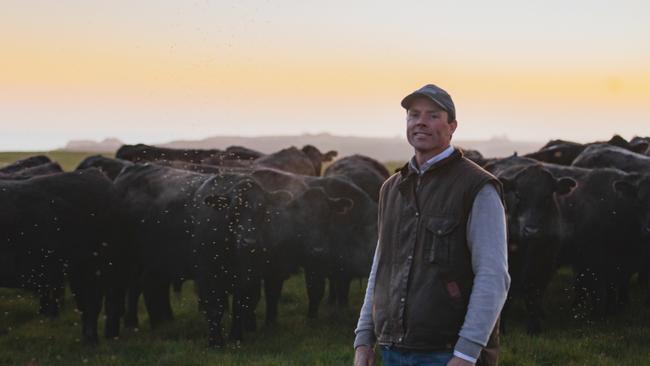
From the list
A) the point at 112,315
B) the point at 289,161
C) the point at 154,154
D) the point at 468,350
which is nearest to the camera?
the point at 468,350

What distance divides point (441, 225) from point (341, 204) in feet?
26.9

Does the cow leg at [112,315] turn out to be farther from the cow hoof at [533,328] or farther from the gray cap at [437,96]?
the gray cap at [437,96]

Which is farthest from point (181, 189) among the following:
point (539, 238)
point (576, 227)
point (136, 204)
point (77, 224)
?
point (576, 227)

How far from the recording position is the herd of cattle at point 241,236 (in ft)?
30.5

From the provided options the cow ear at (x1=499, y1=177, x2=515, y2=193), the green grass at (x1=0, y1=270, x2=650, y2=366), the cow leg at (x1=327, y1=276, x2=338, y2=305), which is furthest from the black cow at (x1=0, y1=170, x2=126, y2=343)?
the cow ear at (x1=499, y1=177, x2=515, y2=193)

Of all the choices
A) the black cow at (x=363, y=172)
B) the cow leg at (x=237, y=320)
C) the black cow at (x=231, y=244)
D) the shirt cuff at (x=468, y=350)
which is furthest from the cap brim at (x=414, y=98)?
the black cow at (x=363, y=172)

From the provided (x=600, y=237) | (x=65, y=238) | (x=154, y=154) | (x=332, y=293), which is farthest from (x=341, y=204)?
(x=154, y=154)

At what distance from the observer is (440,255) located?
3271 mm

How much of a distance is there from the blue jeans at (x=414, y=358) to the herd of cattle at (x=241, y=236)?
19.8 ft

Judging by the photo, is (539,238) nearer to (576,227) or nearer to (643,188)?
(576,227)

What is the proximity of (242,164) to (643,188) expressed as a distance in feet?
29.1

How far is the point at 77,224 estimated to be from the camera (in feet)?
31.0

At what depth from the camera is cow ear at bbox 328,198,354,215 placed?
1141cm

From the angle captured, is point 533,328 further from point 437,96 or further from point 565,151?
point 565,151
